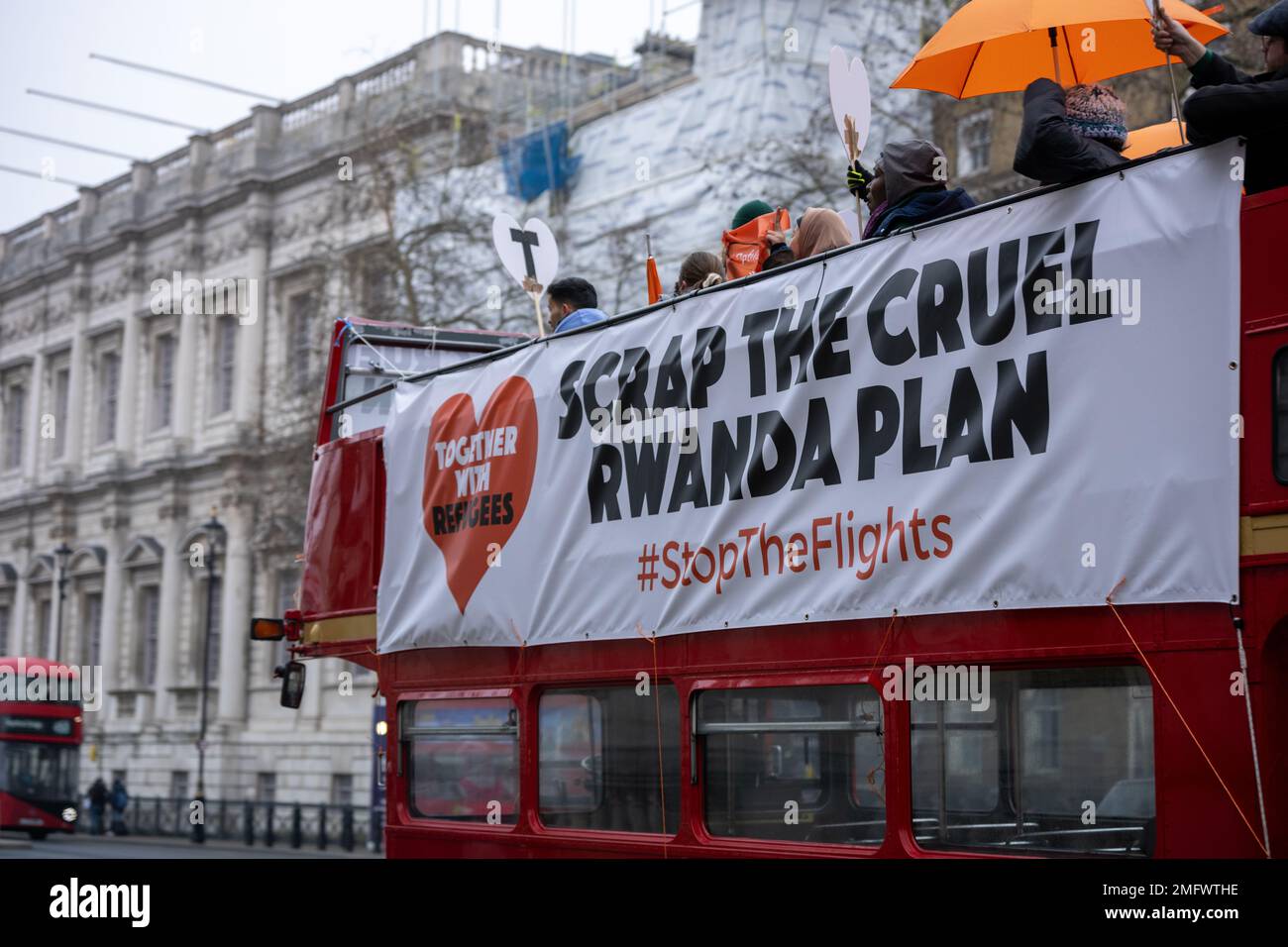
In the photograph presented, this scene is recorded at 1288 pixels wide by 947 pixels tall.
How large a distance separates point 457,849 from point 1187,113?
5.49m

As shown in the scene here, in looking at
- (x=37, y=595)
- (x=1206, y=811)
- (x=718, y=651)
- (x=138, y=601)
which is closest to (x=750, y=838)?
(x=718, y=651)

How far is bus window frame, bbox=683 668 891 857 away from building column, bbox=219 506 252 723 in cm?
4036

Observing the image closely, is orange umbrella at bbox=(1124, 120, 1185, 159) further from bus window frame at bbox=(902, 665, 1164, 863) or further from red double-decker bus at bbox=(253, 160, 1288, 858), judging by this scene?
bus window frame at bbox=(902, 665, 1164, 863)

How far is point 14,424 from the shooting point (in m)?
61.8

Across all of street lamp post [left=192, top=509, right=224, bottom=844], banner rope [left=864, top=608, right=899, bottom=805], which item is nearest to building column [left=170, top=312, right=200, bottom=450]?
street lamp post [left=192, top=509, right=224, bottom=844]

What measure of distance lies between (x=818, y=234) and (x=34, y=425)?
55677 mm

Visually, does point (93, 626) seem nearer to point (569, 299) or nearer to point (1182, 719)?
point (569, 299)

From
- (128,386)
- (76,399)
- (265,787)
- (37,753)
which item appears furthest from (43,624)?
(37,753)

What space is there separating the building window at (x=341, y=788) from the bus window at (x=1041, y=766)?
120 feet

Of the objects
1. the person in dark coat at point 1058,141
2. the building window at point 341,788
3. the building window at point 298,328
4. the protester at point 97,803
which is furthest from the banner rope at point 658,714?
the protester at point 97,803

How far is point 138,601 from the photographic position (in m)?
52.6

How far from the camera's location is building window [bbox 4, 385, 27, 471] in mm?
61250

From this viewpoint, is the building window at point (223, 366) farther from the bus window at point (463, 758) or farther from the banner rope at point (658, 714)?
the banner rope at point (658, 714)

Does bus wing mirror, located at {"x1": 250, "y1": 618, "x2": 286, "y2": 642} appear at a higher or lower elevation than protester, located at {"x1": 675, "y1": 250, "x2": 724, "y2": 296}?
lower
